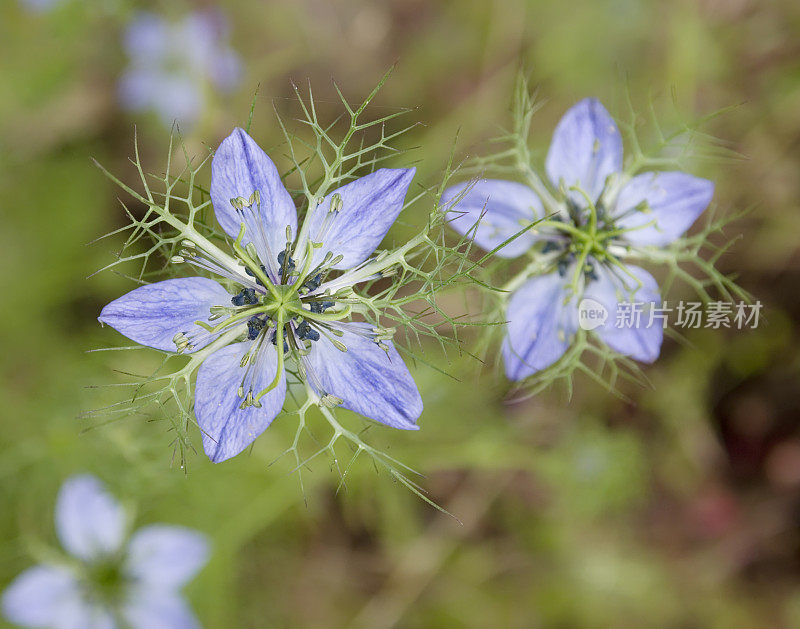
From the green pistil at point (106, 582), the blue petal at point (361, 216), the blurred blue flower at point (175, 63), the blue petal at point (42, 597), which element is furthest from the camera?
the blurred blue flower at point (175, 63)

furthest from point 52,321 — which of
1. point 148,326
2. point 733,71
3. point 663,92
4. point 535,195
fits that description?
point 733,71

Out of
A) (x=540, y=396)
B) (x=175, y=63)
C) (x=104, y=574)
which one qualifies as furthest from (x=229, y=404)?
(x=175, y=63)

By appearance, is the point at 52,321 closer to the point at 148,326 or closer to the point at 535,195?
the point at 148,326

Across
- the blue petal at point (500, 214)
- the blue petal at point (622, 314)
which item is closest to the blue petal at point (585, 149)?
the blue petal at point (500, 214)

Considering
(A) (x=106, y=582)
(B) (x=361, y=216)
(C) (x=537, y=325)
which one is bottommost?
(A) (x=106, y=582)

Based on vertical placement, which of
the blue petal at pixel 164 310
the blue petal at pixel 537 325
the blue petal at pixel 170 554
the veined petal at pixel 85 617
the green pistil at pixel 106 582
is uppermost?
the blue petal at pixel 164 310

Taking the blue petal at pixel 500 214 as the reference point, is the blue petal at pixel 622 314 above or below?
below

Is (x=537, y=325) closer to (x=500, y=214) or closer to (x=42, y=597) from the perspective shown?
(x=500, y=214)

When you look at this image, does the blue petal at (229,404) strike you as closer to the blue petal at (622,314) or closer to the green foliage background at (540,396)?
the blue petal at (622,314)
